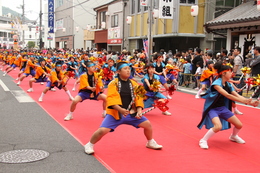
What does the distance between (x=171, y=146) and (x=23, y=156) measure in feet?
8.37

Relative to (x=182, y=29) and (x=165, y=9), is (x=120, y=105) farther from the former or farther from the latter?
(x=182, y=29)

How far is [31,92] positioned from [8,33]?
91424mm

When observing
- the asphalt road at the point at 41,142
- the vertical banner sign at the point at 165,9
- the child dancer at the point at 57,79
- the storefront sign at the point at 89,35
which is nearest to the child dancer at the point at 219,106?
the asphalt road at the point at 41,142

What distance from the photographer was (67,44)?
51156mm

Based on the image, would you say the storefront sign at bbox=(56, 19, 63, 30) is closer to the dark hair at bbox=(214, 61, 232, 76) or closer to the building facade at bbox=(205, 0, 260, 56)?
the building facade at bbox=(205, 0, 260, 56)

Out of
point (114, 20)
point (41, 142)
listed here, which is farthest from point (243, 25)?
point (114, 20)

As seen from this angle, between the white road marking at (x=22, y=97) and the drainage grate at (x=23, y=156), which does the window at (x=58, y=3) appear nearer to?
the white road marking at (x=22, y=97)

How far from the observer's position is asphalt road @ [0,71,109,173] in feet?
14.7

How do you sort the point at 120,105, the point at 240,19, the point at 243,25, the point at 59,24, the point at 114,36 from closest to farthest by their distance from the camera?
the point at 120,105 → the point at 240,19 → the point at 243,25 → the point at 114,36 → the point at 59,24

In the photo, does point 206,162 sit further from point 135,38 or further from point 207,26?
point 135,38

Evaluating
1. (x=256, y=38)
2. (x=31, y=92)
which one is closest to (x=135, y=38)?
(x=256, y=38)

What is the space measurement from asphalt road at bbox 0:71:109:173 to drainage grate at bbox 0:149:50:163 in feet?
0.40

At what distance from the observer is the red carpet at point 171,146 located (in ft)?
15.2

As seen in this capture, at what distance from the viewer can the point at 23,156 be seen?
495 centimetres
